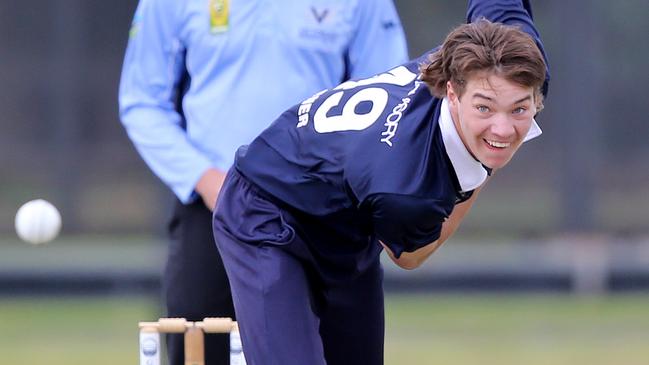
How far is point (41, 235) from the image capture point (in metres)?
4.38

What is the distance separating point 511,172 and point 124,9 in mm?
2668

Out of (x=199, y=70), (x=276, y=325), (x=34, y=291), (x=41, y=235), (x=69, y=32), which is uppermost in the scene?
(x=69, y=32)

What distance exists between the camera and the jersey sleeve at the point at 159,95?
396 centimetres

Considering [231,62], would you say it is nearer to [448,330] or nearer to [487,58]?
[487,58]

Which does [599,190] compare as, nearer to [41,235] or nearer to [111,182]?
[111,182]

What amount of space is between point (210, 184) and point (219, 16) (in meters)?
0.47

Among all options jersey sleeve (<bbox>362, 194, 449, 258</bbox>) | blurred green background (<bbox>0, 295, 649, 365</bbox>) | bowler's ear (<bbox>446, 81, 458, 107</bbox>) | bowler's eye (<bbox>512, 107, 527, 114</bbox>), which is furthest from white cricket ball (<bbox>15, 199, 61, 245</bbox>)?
blurred green background (<bbox>0, 295, 649, 365</bbox>)

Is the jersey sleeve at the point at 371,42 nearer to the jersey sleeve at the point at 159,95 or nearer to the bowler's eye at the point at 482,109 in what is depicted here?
the jersey sleeve at the point at 159,95

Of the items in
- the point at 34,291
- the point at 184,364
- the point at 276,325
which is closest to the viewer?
the point at 276,325

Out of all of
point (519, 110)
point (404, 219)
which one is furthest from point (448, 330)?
point (519, 110)

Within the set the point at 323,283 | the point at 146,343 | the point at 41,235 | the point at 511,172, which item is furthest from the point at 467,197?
the point at 511,172

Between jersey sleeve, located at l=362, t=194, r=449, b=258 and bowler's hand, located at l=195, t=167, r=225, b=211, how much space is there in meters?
0.79

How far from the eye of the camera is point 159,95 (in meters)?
4.04

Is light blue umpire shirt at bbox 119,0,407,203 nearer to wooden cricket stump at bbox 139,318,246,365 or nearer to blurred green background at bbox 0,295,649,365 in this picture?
wooden cricket stump at bbox 139,318,246,365
